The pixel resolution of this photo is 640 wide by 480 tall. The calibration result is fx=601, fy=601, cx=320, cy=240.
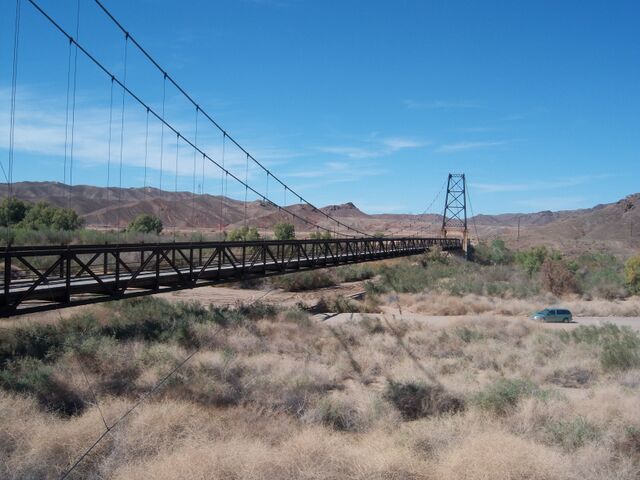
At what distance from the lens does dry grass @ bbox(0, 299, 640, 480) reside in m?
9.69

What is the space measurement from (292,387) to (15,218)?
48.3 meters

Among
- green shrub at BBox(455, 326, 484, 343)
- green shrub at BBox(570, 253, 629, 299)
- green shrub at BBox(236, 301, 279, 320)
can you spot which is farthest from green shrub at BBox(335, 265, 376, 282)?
green shrub at BBox(455, 326, 484, 343)

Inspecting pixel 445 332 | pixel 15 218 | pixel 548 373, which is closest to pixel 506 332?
pixel 445 332

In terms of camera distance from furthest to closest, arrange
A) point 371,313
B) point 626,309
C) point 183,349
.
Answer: point 626,309 < point 371,313 < point 183,349

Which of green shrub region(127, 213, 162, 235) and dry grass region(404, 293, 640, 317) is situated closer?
dry grass region(404, 293, 640, 317)

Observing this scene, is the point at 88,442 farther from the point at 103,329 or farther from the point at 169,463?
the point at 103,329

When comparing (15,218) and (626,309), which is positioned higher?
→ (15,218)

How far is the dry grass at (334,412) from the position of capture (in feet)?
31.8

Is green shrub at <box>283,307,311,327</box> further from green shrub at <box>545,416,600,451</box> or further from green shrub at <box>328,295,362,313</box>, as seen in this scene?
green shrub at <box>545,416,600,451</box>

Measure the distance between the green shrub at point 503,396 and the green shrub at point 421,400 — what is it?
0.68 m

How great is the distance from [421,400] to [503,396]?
2.08m

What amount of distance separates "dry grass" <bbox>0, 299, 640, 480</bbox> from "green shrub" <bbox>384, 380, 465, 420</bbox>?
0.06 metres

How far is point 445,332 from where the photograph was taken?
951 inches

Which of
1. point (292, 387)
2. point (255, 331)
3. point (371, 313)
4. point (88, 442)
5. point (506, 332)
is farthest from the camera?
point (371, 313)
